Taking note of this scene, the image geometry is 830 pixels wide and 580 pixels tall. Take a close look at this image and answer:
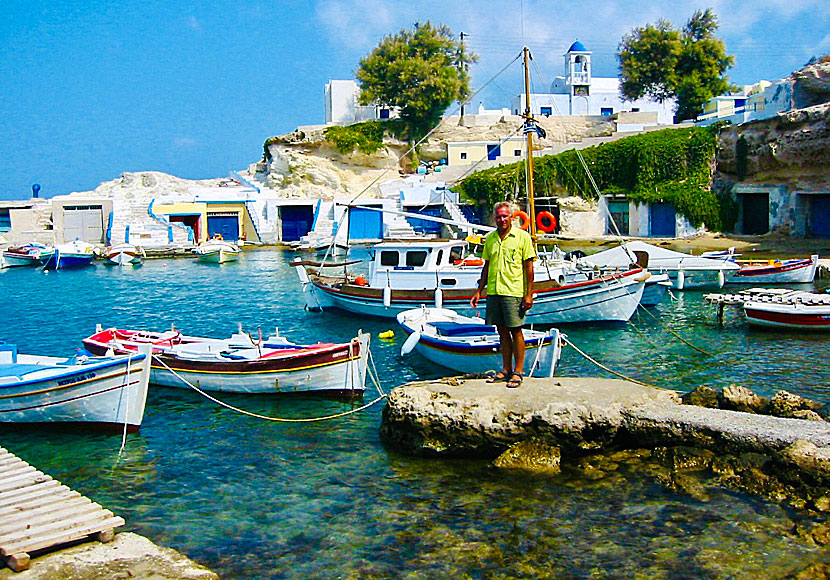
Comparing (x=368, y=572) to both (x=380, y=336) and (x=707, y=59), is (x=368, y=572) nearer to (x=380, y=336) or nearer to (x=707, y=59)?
(x=380, y=336)

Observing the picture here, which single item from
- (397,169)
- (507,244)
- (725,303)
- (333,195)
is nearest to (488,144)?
(397,169)

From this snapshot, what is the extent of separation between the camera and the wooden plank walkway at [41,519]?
7008 mm

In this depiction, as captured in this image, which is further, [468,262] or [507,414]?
[468,262]

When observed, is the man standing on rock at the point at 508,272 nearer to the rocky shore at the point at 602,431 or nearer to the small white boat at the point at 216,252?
the rocky shore at the point at 602,431

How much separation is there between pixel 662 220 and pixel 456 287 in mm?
27275

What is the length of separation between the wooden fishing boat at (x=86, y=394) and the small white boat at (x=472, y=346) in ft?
19.2

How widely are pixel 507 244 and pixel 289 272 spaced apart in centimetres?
3000

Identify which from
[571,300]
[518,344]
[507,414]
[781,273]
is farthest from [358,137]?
[507,414]

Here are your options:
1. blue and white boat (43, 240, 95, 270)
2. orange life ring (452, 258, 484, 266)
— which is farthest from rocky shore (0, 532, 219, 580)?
blue and white boat (43, 240, 95, 270)

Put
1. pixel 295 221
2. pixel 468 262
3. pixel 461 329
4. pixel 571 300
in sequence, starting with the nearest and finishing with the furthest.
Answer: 1. pixel 461 329
2. pixel 571 300
3. pixel 468 262
4. pixel 295 221

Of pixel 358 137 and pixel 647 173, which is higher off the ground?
pixel 358 137

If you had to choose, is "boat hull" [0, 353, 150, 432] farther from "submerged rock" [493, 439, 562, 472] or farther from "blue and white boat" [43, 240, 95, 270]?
"blue and white boat" [43, 240, 95, 270]

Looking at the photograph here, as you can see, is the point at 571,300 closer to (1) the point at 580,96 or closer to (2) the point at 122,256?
(2) the point at 122,256

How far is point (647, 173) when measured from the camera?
1855 inches
